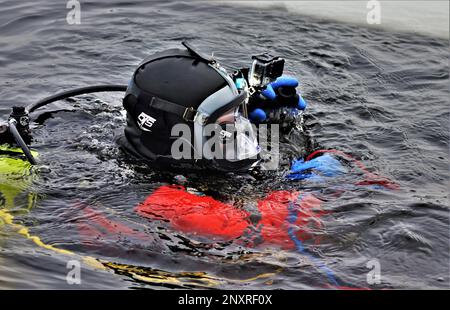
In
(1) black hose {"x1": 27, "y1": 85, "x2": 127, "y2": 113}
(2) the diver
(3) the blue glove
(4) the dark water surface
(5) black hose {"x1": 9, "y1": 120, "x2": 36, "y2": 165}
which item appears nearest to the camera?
(4) the dark water surface

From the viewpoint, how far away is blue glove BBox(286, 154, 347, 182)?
4.70 m

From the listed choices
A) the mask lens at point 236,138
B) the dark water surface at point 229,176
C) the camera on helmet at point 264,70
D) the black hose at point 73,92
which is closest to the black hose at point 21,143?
the dark water surface at point 229,176

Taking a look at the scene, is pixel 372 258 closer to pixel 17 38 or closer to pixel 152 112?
pixel 152 112

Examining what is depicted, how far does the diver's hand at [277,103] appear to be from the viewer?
514cm

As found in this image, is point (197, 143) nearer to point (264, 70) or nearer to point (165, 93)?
point (165, 93)

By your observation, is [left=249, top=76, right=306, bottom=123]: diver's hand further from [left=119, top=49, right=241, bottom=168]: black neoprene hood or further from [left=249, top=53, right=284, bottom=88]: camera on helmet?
[left=119, top=49, right=241, bottom=168]: black neoprene hood

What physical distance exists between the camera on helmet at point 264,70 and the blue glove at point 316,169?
2.56 ft

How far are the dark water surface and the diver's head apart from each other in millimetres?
194

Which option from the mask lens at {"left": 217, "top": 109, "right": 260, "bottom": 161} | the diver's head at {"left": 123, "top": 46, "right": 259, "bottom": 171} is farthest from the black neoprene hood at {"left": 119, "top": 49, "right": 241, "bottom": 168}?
the mask lens at {"left": 217, "top": 109, "right": 260, "bottom": 161}

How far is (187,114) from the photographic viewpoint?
13.8ft

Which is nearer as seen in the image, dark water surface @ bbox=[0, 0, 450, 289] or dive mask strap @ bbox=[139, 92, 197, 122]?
dark water surface @ bbox=[0, 0, 450, 289]

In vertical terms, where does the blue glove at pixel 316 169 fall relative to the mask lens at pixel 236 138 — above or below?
below

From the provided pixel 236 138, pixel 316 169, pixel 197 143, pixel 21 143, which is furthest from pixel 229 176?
pixel 21 143

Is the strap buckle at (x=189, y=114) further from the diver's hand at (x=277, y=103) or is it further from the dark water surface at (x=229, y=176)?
the diver's hand at (x=277, y=103)
